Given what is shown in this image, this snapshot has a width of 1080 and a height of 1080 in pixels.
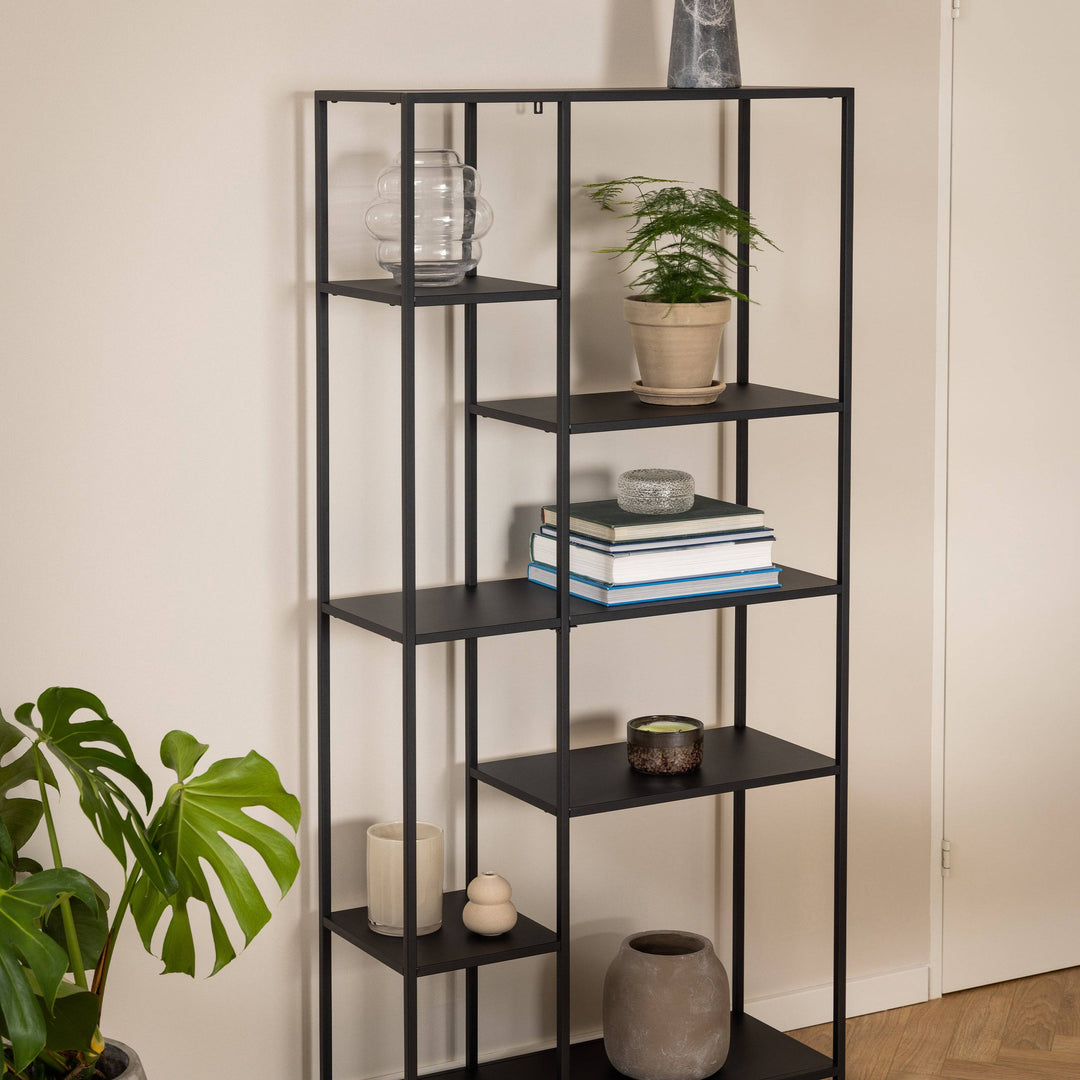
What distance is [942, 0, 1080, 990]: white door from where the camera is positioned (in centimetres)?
325

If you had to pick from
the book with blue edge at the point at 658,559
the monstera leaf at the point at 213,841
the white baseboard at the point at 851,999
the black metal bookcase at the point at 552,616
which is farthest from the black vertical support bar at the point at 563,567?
the white baseboard at the point at 851,999

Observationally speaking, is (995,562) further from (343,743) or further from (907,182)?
(343,743)

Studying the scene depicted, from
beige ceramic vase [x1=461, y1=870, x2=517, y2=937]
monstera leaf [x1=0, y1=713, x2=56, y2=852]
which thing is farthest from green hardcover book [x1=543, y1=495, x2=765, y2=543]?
monstera leaf [x1=0, y1=713, x2=56, y2=852]

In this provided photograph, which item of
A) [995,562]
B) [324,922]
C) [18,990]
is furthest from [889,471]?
[18,990]

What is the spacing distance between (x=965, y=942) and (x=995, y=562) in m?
0.79

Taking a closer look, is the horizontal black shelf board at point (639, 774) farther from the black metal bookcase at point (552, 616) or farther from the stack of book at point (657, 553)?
the stack of book at point (657, 553)

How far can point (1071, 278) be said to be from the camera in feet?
11.1

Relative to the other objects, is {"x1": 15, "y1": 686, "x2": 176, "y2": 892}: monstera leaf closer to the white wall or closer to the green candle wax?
the white wall

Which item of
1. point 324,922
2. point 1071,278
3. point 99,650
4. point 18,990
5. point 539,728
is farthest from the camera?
point 1071,278

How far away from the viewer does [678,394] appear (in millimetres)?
2650

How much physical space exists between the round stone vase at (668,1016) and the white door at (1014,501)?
846mm

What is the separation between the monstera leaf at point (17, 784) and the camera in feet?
7.59

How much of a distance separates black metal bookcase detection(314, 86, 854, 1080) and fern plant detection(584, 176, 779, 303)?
16cm

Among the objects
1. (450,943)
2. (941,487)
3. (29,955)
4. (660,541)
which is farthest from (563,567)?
(941,487)
